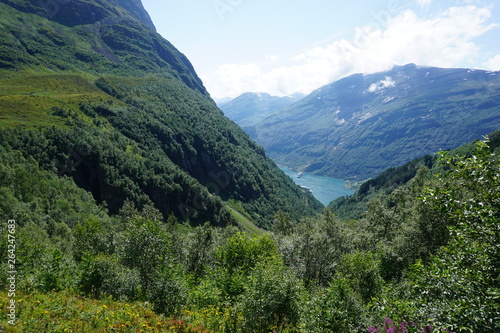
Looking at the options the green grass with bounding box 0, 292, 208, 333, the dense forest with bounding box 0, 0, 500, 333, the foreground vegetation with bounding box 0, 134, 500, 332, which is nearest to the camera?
the foreground vegetation with bounding box 0, 134, 500, 332

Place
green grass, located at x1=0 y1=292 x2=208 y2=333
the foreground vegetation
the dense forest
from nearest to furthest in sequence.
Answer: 1. the foreground vegetation
2. the dense forest
3. green grass, located at x1=0 y1=292 x2=208 y2=333

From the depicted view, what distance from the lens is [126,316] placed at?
15.3 meters

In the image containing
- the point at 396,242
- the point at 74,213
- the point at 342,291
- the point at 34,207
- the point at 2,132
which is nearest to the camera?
the point at 342,291

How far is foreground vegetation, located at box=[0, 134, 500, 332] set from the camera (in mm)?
8703

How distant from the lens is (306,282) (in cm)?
4431

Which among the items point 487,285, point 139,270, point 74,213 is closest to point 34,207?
point 74,213

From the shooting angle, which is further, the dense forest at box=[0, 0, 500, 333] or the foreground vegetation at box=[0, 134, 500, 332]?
the dense forest at box=[0, 0, 500, 333]

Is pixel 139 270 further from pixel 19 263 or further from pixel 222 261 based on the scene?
pixel 222 261

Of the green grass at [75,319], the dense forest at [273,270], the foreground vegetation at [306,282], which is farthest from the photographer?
the green grass at [75,319]

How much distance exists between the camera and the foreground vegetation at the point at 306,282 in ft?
28.6

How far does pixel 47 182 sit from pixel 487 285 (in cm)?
13101

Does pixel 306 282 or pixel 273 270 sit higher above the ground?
pixel 273 270

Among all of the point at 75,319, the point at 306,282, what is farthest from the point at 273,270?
the point at 306,282

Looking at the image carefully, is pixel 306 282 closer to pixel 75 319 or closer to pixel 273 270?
pixel 273 270
